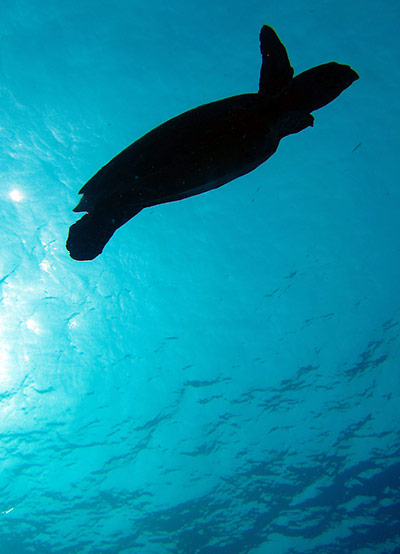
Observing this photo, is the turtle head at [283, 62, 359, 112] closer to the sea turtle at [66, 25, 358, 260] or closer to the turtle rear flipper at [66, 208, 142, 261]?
the sea turtle at [66, 25, 358, 260]

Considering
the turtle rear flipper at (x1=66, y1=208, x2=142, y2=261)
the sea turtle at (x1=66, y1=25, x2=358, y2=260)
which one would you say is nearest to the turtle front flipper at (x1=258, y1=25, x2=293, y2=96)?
the sea turtle at (x1=66, y1=25, x2=358, y2=260)

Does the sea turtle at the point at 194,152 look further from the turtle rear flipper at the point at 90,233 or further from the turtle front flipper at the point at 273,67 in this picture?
the turtle front flipper at the point at 273,67

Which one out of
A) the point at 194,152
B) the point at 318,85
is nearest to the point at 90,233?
the point at 194,152

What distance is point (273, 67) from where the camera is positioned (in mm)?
2129

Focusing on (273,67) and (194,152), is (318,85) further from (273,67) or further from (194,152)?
(194,152)

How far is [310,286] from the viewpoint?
12945 mm

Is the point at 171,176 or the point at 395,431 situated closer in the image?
the point at 171,176

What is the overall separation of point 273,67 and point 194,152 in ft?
3.01

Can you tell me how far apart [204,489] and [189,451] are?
3468mm

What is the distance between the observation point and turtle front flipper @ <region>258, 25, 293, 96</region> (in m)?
2.10

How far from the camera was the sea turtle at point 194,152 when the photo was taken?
1766 mm

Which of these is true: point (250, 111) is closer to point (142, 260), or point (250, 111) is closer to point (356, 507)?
point (142, 260)

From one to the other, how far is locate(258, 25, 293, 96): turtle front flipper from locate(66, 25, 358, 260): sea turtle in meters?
0.12

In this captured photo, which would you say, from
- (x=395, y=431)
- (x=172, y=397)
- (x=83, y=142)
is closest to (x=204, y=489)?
(x=172, y=397)
